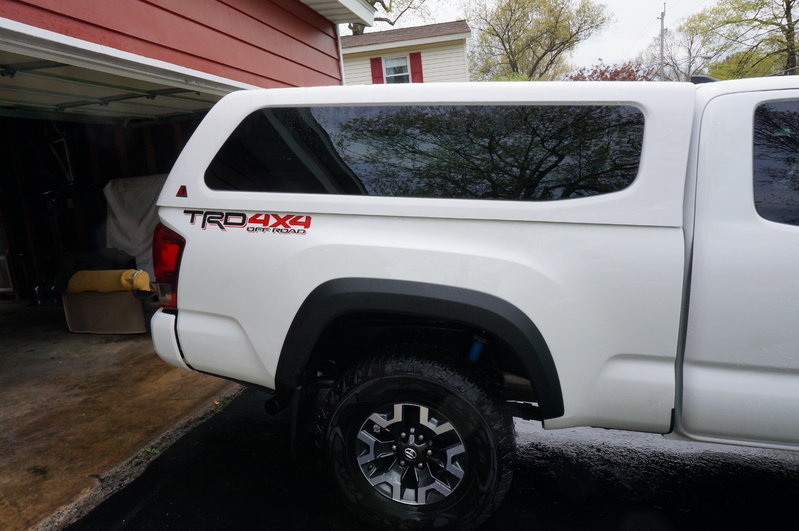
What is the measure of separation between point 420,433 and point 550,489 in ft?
3.01

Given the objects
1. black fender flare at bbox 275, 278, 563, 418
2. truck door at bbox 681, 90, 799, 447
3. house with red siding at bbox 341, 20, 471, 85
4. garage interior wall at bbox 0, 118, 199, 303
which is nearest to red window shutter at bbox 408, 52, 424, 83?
house with red siding at bbox 341, 20, 471, 85

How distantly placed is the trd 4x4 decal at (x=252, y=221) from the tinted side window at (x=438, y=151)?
132mm

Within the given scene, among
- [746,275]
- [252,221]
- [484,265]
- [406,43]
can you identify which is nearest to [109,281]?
[252,221]

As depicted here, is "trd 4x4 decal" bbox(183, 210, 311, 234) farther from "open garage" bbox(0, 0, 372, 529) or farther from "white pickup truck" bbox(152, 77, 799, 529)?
"open garage" bbox(0, 0, 372, 529)

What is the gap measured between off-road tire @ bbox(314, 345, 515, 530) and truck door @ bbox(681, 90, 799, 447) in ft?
2.71

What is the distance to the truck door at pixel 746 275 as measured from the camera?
190 cm

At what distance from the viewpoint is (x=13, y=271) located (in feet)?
24.0

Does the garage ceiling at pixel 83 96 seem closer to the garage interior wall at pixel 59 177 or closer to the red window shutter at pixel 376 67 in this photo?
the garage interior wall at pixel 59 177

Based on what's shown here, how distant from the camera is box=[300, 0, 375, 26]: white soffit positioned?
7277 mm

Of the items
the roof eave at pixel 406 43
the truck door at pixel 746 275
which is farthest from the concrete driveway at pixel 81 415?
the roof eave at pixel 406 43

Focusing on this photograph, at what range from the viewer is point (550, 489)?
2652mm

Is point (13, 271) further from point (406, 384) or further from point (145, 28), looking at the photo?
point (406, 384)

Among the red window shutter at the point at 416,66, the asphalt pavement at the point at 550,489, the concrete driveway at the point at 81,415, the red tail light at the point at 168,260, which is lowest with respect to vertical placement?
the asphalt pavement at the point at 550,489

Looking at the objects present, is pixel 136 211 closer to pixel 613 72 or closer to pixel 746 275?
pixel 746 275
